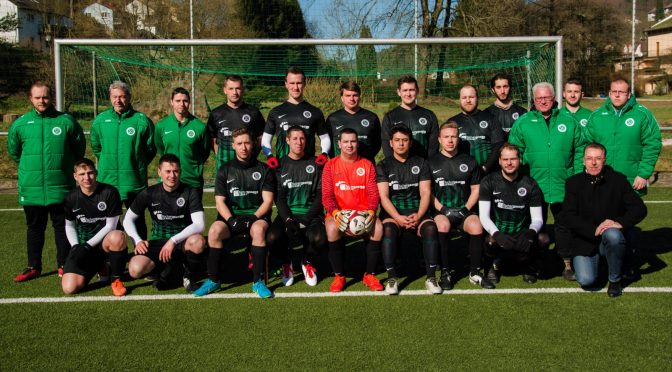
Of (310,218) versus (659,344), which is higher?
(310,218)

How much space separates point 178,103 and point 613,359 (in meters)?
4.04

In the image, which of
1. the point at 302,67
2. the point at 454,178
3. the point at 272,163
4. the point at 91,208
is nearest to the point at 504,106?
the point at 454,178

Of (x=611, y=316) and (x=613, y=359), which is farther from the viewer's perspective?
(x=611, y=316)

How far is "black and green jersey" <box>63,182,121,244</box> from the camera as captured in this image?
4797 mm

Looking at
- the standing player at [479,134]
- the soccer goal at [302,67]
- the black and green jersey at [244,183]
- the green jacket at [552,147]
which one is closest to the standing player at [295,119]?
the black and green jersey at [244,183]

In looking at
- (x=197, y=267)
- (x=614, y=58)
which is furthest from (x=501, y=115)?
(x=614, y=58)

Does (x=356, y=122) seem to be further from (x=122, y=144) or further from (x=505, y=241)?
(x=122, y=144)

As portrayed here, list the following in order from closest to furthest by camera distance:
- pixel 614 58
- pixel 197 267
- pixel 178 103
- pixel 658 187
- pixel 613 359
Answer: pixel 613 359 → pixel 197 267 → pixel 178 103 → pixel 658 187 → pixel 614 58

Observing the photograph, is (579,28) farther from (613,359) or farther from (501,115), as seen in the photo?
(613,359)

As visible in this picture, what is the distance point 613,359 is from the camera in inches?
127

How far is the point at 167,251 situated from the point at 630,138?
395 centimetres

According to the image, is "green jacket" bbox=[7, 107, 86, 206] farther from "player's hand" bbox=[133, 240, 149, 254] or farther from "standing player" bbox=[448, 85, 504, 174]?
"standing player" bbox=[448, 85, 504, 174]

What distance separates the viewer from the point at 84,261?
4652 millimetres

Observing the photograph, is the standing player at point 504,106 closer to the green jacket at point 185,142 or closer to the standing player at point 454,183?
the standing player at point 454,183
